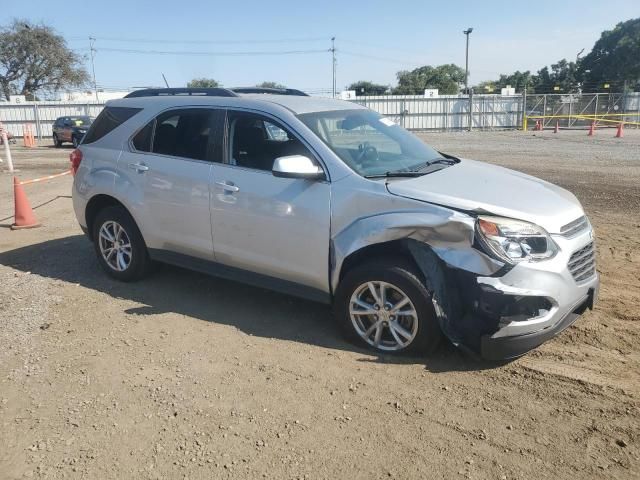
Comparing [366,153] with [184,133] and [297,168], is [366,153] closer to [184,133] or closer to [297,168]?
[297,168]

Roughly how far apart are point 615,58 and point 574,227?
204 ft

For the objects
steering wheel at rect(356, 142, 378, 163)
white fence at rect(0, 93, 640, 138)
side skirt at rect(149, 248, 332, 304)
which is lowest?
side skirt at rect(149, 248, 332, 304)

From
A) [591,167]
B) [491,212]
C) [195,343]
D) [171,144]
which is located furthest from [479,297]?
[591,167]

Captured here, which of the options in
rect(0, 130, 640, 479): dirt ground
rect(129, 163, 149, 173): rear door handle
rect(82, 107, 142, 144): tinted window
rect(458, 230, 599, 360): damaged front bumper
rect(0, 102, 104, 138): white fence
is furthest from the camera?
rect(0, 102, 104, 138): white fence

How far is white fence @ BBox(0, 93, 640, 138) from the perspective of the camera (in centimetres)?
3809

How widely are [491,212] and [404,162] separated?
1176 mm

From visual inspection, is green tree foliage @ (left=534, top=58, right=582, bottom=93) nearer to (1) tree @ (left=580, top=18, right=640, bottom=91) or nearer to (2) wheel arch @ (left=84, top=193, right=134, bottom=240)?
(1) tree @ (left=580, top=18, right=640, bottom=91)

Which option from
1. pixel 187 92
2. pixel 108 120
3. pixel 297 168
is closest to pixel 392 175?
pixel 297 168

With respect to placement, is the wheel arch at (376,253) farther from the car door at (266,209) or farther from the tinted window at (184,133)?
the tinted window at (184,133)

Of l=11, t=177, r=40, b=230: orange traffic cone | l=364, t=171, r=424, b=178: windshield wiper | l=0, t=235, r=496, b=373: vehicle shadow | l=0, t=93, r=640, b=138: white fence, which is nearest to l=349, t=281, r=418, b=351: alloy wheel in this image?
l=0, t=235, r=496, b=373: vehicle shadow

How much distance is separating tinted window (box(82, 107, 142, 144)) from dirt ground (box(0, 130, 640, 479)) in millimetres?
1674

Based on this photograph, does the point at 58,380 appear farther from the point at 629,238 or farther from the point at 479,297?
the point at 629,238

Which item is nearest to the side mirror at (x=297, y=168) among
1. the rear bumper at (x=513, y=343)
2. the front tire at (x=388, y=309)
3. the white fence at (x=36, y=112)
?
the front tire at (x=388, y=309)

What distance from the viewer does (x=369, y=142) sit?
4633 mm
